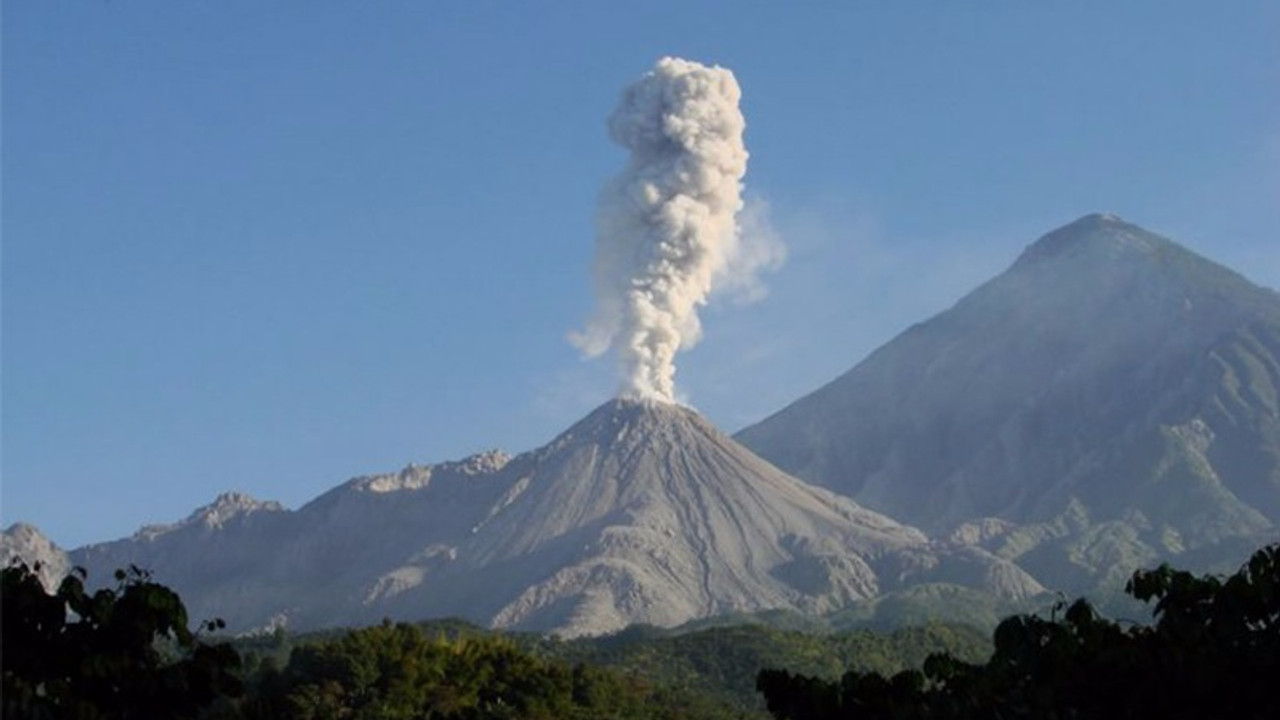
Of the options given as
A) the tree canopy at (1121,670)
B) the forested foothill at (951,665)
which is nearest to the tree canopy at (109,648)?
the forested foothill at (951,665)

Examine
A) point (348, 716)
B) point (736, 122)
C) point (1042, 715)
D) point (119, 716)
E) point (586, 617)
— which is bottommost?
point (1042, 715)

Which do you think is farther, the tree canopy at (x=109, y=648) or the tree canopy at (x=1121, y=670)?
the tree canopy at (x=1121, y=670)

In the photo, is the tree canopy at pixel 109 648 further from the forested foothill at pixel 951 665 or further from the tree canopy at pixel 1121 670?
the tree canopy at pixel 1121 670

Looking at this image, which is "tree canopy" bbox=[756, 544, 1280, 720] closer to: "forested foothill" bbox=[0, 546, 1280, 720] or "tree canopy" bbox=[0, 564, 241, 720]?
"forested foothill" bbox=[0, 546, 1280, 720]

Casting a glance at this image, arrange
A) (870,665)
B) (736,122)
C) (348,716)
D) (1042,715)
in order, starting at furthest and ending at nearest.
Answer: (736,122)
(870,665)
(348,716)
(1042,715)

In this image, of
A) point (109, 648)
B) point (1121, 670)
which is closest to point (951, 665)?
point (1121, 670)

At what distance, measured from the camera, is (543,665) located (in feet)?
243

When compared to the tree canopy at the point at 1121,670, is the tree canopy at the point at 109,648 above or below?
above

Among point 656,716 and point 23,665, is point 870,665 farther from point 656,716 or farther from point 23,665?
point 23,665

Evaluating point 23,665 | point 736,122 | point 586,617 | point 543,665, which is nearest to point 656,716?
point 543,665

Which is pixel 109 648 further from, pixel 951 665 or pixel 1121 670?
pixel 1121 670

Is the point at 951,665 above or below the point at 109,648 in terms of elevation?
below

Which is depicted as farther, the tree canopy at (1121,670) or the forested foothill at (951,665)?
the tree canopy at (1121,670)

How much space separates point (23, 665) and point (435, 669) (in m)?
47.0
